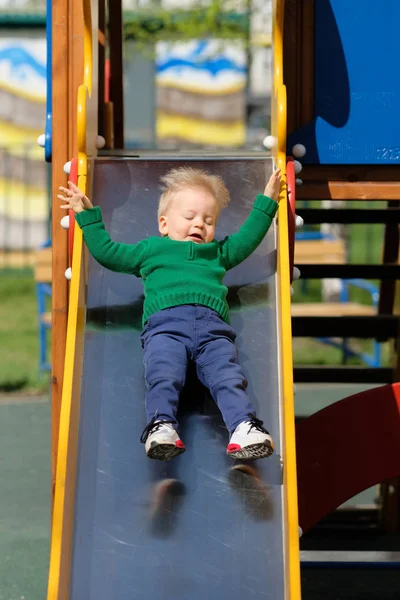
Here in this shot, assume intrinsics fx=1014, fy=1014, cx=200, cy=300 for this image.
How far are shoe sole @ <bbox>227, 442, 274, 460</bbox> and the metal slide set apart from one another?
0.51 feet

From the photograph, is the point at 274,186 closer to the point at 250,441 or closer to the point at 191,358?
the point at 191,358

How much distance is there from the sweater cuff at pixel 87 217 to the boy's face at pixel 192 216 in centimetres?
31

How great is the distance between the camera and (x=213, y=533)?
3465mm

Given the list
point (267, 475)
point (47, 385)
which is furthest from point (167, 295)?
point (47, 385)

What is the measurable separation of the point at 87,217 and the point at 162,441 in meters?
1.01

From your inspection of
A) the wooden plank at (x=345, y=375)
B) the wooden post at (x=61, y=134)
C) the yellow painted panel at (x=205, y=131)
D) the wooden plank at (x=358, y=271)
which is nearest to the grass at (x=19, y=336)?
the wooden plank at (x=345, y=375)

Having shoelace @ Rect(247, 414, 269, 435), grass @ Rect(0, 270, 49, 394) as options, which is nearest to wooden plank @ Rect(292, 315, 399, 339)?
shoelace @ Rect(247, 414, 269, 435)

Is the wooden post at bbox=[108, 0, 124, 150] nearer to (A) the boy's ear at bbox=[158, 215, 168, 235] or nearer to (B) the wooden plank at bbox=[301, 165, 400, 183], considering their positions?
(B) the wooden plank at bbox=[301, 165, 400, 183]

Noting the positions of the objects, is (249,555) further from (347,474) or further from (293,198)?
(293,198)

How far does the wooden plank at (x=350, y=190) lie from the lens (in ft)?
14.6

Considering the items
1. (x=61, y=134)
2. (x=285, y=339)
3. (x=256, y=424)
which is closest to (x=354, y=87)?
(x=61, y=134)

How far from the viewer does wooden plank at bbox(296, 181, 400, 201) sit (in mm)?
4457

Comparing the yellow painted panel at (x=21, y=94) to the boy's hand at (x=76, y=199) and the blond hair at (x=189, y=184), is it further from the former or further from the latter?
the boy's hand at (x=76, y=199)

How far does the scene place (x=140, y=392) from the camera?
3820 millimetres
